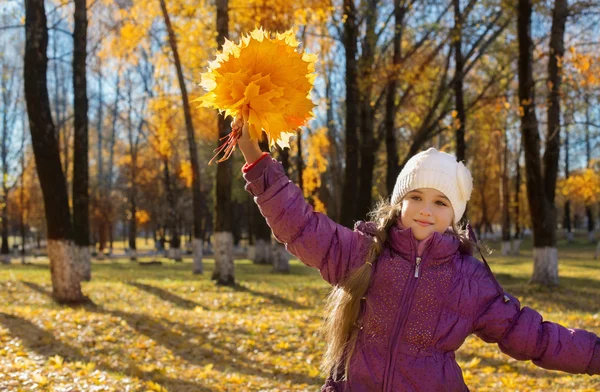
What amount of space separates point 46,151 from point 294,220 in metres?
8.84

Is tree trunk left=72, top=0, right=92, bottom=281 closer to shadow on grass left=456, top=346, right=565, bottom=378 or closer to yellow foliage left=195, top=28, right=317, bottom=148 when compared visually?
shadow on grass left=456, top=346, right=565, bottom=378

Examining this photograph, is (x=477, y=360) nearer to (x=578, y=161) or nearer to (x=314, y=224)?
(x=314, y=224)

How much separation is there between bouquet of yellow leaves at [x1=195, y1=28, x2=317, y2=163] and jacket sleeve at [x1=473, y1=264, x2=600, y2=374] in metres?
1.15

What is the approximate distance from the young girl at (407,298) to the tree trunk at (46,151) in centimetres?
860

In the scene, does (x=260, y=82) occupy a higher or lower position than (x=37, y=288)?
higher

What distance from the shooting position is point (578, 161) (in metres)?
47.0

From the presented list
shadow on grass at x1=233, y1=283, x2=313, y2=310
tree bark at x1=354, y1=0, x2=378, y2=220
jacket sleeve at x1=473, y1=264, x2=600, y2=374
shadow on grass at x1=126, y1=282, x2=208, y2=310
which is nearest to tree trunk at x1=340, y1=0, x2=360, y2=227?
tree bark at x1=354, y1=0, x2=378, y2=220

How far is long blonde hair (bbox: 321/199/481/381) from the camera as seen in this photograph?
265 cm

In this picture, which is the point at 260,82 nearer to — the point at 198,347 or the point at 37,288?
the point at 198,347

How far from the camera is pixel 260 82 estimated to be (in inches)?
102

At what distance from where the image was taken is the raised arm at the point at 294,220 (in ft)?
8.59

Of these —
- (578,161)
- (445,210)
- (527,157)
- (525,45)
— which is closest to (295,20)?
(525,45)

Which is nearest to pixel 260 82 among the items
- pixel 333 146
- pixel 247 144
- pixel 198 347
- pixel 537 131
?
pixel 247 144

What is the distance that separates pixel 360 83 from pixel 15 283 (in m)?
10.4
